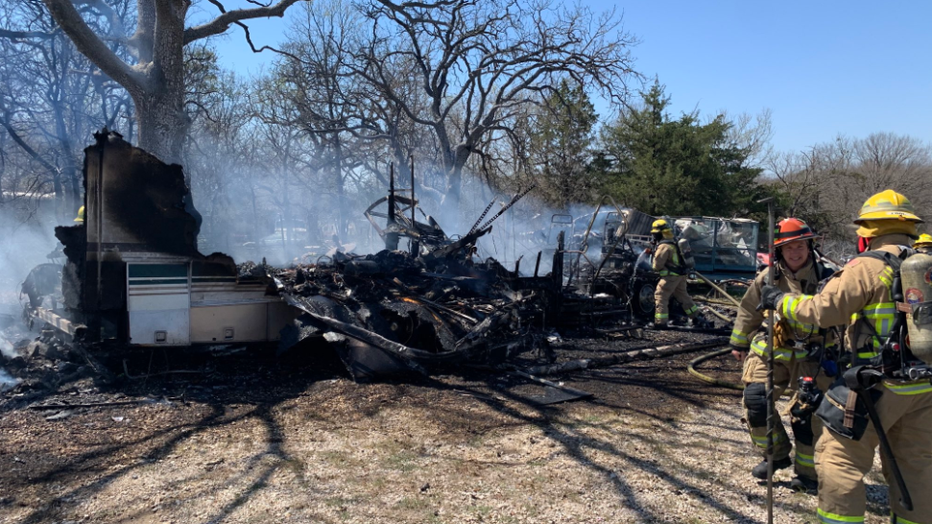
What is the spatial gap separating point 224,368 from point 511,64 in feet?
54.0

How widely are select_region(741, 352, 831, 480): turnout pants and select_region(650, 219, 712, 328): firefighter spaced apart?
5841 mm

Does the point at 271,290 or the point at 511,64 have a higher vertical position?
the point at 511,64

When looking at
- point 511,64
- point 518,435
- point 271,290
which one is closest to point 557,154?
point 511,64

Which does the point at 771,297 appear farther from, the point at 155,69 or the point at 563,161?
the point at 563,161

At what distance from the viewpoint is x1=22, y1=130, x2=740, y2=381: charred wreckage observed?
5.89 meters

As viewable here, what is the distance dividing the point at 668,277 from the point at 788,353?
6.02m

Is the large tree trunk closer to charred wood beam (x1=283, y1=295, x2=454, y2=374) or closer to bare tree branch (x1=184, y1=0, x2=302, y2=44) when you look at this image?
bare tree branch (x1=184, y1=0, x2=302, y2=44)

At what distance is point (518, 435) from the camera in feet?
15.5

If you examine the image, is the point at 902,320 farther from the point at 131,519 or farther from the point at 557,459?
the point at 131,519

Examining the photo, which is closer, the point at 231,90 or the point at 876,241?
the point at 876,241

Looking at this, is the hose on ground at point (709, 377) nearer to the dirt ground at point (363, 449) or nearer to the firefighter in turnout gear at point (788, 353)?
the dirt ground at point (363, 449)

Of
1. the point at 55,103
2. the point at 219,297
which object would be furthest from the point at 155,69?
the point at 55,103

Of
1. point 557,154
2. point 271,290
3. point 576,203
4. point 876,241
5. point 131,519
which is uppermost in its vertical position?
point 557,154

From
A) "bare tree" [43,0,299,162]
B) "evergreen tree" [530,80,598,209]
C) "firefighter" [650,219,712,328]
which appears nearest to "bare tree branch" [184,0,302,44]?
"bare tree" [43,0,299,162]
